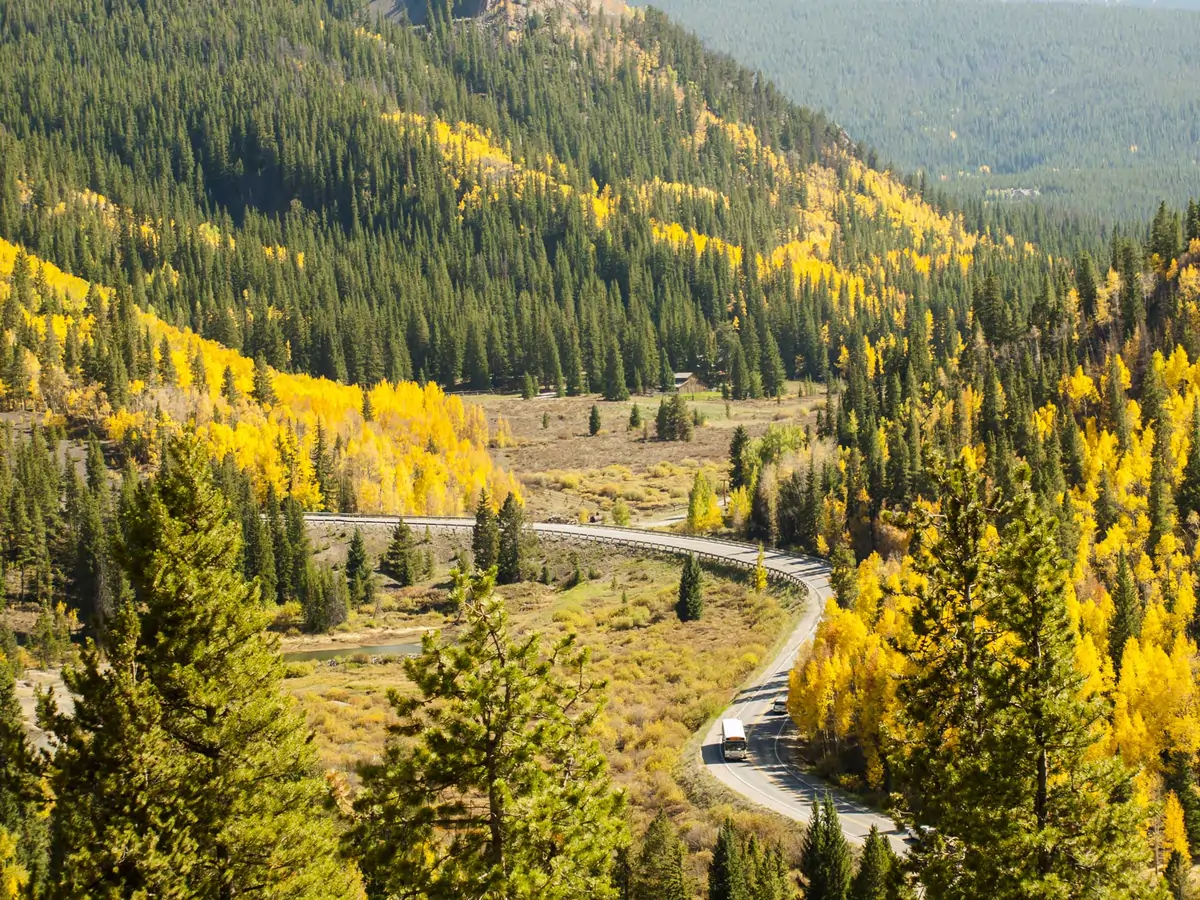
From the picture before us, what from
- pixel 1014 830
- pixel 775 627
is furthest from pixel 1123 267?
pixel 1014 830

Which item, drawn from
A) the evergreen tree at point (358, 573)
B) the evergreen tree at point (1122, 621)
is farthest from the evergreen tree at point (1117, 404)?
the evergreen tree at point (358, 573)

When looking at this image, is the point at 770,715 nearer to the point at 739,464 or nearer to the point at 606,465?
the point at 739,464

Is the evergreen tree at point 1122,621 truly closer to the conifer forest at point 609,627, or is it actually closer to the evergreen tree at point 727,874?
the conifer forest at point 609,627

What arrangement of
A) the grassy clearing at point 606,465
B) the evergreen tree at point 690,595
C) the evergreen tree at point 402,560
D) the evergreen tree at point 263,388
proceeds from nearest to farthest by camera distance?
1. the evergreen tree at point 690,595
2. the evergreen tree at point 402,560
3. the grassy clearing at point 606,465
4. the evergreen tree at point 263,388

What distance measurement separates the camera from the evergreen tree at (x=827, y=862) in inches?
2031

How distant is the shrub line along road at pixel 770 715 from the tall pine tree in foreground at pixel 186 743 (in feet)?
83.7

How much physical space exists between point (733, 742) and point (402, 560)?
212 feet

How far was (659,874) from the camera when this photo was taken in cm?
5072

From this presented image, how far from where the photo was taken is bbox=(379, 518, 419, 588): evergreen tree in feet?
443

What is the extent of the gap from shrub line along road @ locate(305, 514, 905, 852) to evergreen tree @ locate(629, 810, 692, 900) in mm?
10110

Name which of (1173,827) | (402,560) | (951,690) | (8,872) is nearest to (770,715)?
(1173,827)

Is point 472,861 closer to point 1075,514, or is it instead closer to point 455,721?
point 455,721

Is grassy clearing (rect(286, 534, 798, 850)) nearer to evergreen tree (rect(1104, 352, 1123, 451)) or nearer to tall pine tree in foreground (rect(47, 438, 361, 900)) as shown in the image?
tall pine tree in foreground (rect(47, 438, 361, 900))

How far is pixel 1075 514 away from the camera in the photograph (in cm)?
10056
